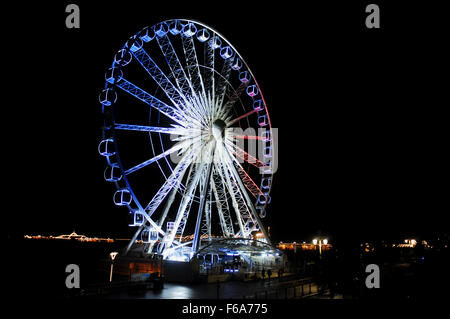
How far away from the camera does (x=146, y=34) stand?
85.3ft

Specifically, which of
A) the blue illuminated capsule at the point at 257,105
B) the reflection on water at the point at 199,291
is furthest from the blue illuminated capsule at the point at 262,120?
the reflection on water at the point at 199,291

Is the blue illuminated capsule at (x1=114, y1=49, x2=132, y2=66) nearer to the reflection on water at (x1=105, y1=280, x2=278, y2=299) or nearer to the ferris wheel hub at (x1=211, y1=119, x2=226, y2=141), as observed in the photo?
the ferris wheel hub at (x1=211, y1=119, x2=226, y2=141)

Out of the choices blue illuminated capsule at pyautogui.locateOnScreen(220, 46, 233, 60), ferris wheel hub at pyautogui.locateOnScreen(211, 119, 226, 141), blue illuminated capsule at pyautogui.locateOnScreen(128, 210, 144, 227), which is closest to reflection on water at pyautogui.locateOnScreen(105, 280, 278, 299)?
blue illuminated capsule at pyautogui.locateOnScreen(128, 210, 144, 227)

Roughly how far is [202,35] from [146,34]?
493 cm

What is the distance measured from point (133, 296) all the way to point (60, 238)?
187 meters

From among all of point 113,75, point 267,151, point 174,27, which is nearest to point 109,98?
point 113,75

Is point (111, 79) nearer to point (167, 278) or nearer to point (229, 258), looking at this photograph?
point (167, 278)

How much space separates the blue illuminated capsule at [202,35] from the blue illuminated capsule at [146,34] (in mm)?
4036

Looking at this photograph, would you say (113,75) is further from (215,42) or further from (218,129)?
(215,42)

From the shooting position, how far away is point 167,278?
24.0 metres

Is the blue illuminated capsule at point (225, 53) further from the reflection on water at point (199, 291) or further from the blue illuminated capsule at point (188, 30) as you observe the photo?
the reflection on water at point (199, 291)

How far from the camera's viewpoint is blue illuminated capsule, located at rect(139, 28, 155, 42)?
1019 inches

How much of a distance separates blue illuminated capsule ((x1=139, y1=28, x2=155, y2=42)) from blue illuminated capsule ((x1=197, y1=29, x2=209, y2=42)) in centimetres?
404
